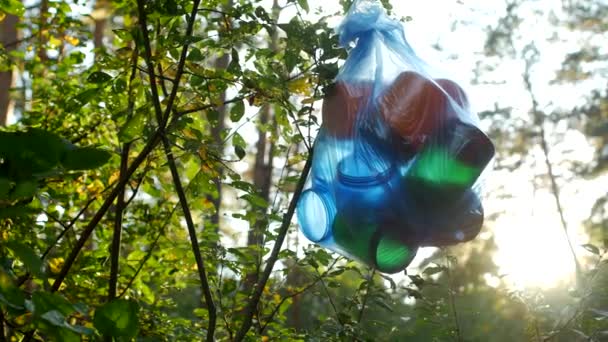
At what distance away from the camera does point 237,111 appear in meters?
2.06

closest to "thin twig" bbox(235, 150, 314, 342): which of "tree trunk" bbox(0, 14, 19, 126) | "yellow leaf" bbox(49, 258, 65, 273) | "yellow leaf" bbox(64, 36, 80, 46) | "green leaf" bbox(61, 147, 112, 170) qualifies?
"green leaf" bbox(61, 147, 112, 170)

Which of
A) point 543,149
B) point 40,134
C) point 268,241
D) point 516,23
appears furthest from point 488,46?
point 40,134

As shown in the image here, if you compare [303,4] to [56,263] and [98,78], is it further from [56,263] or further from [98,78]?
[56,263]

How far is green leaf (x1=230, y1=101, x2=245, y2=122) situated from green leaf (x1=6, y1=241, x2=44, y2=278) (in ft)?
4.30

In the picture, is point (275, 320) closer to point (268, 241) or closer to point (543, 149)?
point (268, 241)

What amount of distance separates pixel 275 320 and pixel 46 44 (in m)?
1.88

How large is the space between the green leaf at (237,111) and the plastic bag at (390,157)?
0.40 meters

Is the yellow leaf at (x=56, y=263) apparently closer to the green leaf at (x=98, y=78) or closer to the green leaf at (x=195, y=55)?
the green leaf at (x=98, y=78)

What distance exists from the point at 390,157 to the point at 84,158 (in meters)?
0.85

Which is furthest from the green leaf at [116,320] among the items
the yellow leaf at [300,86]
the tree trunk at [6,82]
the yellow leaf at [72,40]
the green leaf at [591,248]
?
the tree trunk at [6,82]

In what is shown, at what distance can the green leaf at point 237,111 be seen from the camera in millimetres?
2049

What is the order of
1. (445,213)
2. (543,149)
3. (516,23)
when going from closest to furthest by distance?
(445,213)
(516,23)
(543,149)

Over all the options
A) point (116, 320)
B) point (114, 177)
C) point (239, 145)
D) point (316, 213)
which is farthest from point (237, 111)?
point (116, 320)

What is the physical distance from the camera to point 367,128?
5.05 feet
